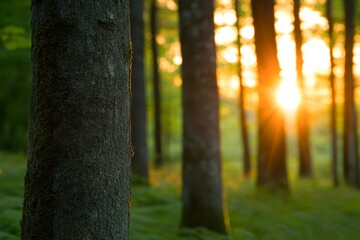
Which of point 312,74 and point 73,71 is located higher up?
point 312,74

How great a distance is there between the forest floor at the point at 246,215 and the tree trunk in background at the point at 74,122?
200cm

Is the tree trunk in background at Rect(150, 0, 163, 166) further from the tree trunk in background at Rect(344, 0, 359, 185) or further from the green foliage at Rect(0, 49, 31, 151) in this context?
the tree trunk in background at Rect(344, 0, 359, 185)

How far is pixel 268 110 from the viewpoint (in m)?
11.1

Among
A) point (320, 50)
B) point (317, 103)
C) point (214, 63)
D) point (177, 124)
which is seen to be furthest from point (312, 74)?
point (214, 63)

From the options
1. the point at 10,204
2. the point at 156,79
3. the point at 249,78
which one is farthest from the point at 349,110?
the point at 10,204

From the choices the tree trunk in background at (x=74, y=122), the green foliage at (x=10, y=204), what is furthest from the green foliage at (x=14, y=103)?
the tree trunk in background at (x=74, y=122)

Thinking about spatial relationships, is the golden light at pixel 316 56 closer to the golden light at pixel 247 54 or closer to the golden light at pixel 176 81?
the golden light at pixel 247 54

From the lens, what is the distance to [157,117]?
18.5 m

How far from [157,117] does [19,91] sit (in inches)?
239

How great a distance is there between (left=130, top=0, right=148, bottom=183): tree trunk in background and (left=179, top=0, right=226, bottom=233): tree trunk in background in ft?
14.5

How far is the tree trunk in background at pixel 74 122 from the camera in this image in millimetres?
2281

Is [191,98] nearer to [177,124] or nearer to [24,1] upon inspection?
[24,1]

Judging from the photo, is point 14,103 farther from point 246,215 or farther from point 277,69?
point 246,215

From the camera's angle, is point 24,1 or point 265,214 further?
point 24,1
